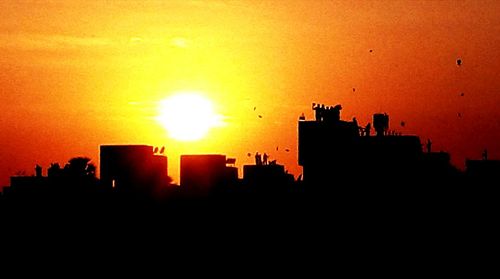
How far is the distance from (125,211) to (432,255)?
61070 millimetres

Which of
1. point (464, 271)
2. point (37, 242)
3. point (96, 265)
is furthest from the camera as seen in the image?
point (37, 242)

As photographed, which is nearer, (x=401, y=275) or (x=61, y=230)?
(x=401, y=275)

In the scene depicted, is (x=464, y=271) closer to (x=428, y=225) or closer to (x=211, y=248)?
(x=428, y=225)

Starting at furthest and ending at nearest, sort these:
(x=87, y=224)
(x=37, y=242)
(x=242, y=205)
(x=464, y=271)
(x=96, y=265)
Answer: (x=242, y=205) < (x=87, y=224) < (x=37, y=242) < (x=96, y=265) < (x=464, y=271)

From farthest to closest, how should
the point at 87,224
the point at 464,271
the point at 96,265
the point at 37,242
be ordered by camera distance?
the point at 87,224 → the point at 37,242 → the point at 96,265 → the point at 464,271

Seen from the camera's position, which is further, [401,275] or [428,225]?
[428,225]

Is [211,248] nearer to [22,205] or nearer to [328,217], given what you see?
[328,217]

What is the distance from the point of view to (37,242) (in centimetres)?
17050

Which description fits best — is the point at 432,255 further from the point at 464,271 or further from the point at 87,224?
the point at 87,224

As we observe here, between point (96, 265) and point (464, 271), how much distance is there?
5124cm

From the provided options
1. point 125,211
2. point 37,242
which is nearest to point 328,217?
point 125,211

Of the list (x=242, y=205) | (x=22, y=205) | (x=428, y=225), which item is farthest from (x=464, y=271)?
(x=22, y=205)

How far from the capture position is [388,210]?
617 ft

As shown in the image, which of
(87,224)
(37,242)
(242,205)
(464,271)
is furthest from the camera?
(242,205)
